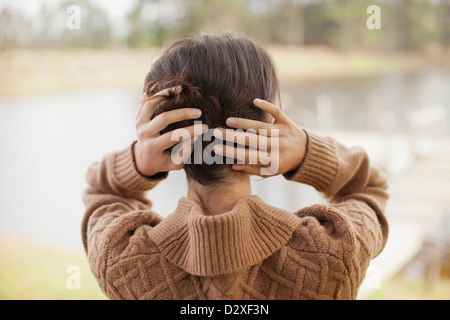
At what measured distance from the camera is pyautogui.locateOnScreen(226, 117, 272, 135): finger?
499 millimetres

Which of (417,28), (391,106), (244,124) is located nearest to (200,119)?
(244,124)

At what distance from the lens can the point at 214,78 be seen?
0.52 m

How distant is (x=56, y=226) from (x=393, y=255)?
1.86 metres

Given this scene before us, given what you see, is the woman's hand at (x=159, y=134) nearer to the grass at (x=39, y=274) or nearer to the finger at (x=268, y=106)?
the finger at (x=268, y=106)

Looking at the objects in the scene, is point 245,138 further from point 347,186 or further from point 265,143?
point 347,186

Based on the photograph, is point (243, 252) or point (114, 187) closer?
point (243, 252)

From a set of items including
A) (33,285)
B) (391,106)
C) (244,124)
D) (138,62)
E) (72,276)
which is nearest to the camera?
(244,124)

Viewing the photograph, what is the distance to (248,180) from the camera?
588 millimetres

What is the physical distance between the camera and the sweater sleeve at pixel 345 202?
1.76 ft

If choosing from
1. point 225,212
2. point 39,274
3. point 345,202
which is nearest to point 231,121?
point 225,212

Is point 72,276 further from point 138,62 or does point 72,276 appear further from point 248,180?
point 138,62

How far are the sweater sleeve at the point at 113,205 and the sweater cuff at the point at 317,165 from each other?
20 centimetres

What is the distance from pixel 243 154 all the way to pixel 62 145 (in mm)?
2644

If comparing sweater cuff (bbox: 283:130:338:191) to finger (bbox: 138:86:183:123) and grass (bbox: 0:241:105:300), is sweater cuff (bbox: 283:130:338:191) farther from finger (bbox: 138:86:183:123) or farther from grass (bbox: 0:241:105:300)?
grass (bbox: 0:241:105:300)
